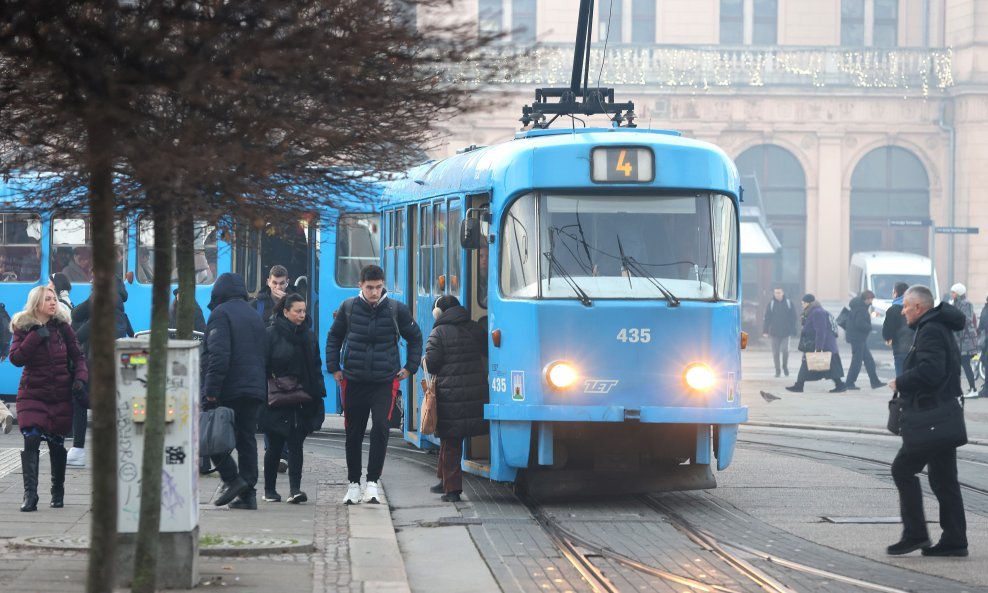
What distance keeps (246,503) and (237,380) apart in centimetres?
79

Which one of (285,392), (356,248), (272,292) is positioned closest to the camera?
(285,392)

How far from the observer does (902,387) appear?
10195mm

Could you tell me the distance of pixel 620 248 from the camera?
40.0 ft

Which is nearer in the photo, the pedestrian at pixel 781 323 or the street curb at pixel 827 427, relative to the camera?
the street curb at pixel 827 427

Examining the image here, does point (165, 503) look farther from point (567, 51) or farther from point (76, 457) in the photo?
point (567, 51)

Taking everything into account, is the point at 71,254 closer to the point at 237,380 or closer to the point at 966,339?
the point at 237,380

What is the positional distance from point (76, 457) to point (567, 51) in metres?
35.9

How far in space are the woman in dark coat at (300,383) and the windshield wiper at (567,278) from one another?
5.57 ft

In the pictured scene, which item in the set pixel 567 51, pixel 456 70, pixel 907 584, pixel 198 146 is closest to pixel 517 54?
pixel 456 70

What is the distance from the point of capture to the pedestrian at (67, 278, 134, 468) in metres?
13.9

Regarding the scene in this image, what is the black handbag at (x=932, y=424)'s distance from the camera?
10.1m

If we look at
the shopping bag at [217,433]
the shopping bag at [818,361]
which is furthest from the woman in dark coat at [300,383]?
the shopping bag at [818,361]

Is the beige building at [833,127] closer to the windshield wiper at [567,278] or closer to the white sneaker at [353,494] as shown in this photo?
the windshield wiper at [567,278]

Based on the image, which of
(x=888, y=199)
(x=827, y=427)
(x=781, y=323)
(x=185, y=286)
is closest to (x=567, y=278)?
(x=185, y=286)
